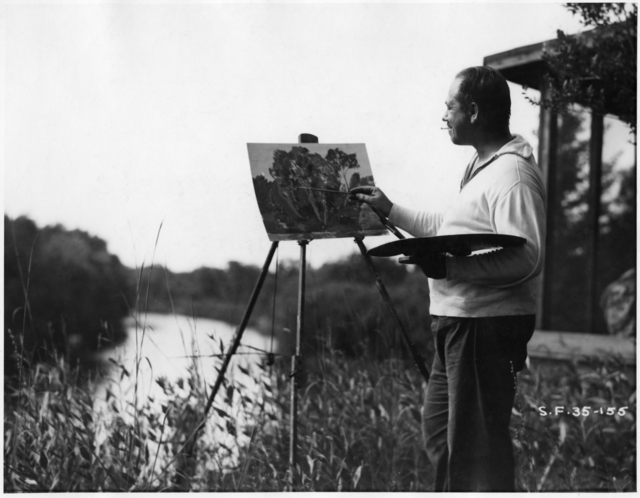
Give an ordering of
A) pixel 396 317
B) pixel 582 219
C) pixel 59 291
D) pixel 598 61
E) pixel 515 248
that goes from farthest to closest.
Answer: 1. pixel 582 219
2. pixel 59 291
3. pixel 598 61
4. pixel 396 317
5. pixel 515 248

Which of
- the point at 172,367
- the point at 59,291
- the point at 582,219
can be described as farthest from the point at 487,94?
the point at 582,219

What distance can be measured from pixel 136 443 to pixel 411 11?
2098 millimetres

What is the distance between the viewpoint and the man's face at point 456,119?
2.06 meters

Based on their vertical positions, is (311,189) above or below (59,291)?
above

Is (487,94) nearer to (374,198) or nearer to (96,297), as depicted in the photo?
(374,198)

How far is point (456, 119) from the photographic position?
207cm

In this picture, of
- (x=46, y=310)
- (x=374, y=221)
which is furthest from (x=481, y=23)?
(x=46, y=310)

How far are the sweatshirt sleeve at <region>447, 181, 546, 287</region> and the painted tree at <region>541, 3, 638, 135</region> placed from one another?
154 cm

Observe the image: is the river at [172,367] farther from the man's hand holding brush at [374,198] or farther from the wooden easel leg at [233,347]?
the man's hand holding brush at [374,198]

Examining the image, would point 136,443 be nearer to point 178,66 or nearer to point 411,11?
point 178,66

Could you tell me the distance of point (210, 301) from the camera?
4219 millimetres

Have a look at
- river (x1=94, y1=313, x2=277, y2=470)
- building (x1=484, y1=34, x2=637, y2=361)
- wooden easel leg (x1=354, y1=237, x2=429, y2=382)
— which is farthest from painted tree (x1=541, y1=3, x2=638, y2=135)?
river (x1=94, y1=313, x2=277, y2=470)

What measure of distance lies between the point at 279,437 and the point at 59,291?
1449mm

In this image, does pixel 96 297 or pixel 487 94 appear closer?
pixel 487 94
